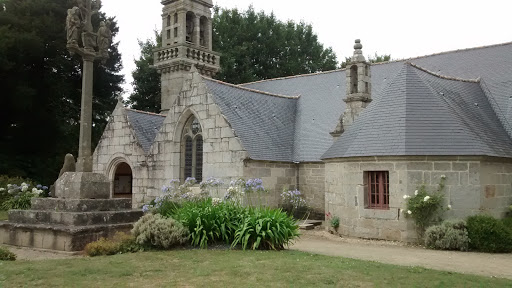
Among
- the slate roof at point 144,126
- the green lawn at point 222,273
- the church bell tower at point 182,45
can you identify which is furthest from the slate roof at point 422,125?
the church bell tower at point 182,45

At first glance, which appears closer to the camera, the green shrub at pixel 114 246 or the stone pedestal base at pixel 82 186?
the green shrub at pixel 114 246

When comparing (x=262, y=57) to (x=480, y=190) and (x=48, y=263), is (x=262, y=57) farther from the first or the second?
(x=48, y=263)

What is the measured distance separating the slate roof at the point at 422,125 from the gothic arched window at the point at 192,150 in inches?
222

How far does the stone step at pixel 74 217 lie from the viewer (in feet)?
32.7

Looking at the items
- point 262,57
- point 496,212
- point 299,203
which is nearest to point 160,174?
point 299,203

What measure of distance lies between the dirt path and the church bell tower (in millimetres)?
14111

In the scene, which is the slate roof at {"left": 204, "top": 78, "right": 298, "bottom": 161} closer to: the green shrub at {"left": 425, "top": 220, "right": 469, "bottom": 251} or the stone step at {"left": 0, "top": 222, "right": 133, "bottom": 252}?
the green shrub at {"left": 425, "top": 220, "right": 469, "bottom": 251}

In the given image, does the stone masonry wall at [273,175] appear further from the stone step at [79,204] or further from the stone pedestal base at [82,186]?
the stone pedestal base at [82,186]

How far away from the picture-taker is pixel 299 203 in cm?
1755

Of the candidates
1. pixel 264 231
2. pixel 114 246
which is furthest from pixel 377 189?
pixel 114 246

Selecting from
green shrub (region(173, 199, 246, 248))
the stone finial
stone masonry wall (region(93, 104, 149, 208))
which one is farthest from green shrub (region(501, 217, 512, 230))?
stone masonry wall (region(93, 104, 149, 208))

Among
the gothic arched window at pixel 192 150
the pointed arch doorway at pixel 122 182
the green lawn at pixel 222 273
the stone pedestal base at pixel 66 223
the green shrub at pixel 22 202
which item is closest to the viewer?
→ the green lawn at pixel 222 273

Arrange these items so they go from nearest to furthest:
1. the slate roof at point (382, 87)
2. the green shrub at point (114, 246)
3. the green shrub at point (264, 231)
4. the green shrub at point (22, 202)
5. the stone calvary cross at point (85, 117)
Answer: the green shrub at point (114, 246) < the green shrub at point (264, 231) < the stone calvary cross at point (85, 117) < the green shrub at point (22, 202) < the slate roof at point (382, 87)

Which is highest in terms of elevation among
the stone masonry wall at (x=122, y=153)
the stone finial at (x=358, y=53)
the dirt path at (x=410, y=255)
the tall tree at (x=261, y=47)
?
the tall tree at (x=261, y=47)
